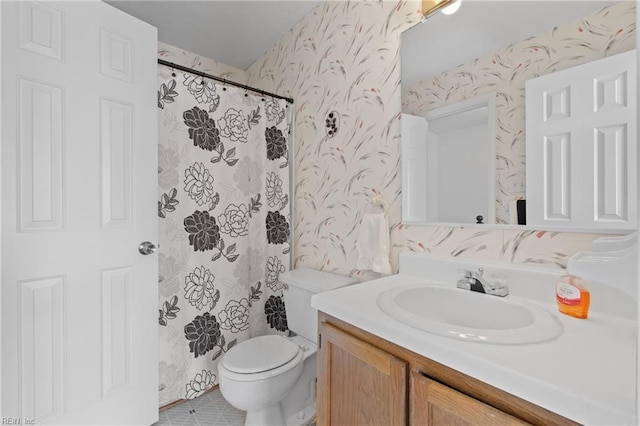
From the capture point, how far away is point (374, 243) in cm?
146

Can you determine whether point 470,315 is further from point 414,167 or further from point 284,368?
point 284,368

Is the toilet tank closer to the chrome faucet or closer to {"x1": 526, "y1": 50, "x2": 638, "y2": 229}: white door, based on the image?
the chrome faucet

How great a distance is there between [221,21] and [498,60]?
68.0 inches

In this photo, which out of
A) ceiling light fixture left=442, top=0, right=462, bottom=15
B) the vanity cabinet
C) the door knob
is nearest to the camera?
the vanity cabinet

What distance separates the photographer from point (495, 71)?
1.14 metres

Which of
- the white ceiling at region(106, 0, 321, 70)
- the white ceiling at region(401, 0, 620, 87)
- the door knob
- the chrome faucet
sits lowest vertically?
the chrome faucet

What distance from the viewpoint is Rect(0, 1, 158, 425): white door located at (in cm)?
114

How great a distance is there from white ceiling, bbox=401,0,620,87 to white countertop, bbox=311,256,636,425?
0.94 metres

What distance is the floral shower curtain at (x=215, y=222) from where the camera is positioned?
168 cm

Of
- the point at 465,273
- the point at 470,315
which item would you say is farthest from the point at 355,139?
the point at 470,315

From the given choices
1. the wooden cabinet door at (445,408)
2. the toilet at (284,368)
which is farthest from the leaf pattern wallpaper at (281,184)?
the wooden cabinet door at (445,408)

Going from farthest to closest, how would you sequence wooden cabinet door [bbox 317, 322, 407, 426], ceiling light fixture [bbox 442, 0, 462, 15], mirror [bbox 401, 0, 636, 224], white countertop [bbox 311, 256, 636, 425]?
ceiling light fixture [bbox 442, 0, 462, 15] → mirror [bbox 401, 0, 636, 224] → wooden cabinet door [bbox 317, 322, 407, 426] → white countertop [bbox 311, 256, 636, 425]

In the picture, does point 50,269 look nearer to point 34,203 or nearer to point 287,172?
point 34,203

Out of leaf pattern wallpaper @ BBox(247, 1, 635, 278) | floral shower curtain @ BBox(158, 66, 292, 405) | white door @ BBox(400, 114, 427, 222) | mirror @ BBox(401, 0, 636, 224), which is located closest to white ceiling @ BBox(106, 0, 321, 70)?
leaf pattern wallpaper @ BBox(247, 1, 635, 278)
